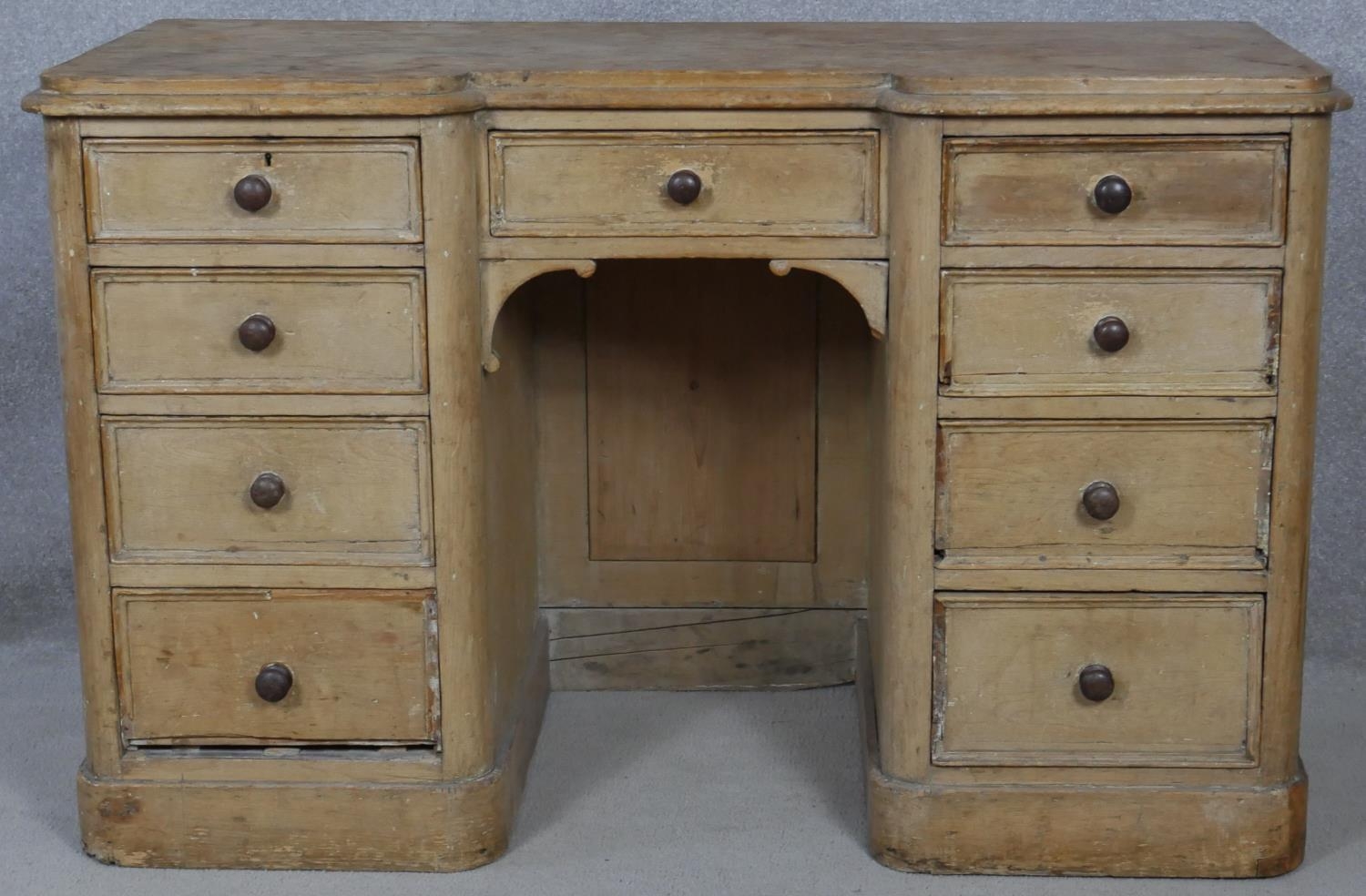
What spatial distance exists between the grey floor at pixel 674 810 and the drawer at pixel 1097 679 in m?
0.17

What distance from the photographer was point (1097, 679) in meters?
2.51

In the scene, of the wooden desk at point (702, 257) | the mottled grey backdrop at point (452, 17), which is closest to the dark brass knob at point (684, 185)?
the wooden desk at point (702, 257)

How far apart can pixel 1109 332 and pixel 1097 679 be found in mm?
424

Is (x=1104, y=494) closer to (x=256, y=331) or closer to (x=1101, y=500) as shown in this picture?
(x=1101, y=500)

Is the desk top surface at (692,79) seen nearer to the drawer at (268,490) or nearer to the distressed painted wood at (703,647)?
the drawer at (268,490)

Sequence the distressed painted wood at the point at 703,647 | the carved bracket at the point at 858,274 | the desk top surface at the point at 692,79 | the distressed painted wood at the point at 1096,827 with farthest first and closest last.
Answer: the distressed painted wood at the point at 703,647, the distressed painted wood at the point at 1096,827, the carved bracket at the point at 858,274, the desk top surface at the point at 692,79

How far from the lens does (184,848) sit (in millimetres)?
2609

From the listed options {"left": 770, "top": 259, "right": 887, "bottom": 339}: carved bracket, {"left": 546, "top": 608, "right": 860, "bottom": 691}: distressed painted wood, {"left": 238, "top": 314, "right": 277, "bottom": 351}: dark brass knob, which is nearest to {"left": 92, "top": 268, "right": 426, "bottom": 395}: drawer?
{"left": 238, "top": 314, "right": 277, "bottom": 351}: dark brass knob

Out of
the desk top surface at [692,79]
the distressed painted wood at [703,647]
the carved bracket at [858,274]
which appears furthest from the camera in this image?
the distressed painted wood at [703,647]

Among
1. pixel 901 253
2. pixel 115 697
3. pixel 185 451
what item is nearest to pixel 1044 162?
pixel 901 253

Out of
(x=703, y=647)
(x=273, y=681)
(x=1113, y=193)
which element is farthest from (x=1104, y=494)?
(x=273, y=681)

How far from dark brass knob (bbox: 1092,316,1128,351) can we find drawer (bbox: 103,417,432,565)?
794 mm

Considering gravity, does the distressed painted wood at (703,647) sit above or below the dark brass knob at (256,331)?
below

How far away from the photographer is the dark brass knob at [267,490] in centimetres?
248
